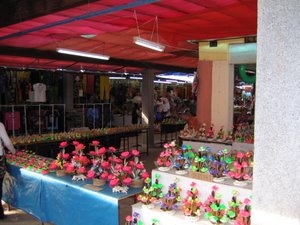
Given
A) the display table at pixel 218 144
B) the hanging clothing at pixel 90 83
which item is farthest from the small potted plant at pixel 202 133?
the hanging clothing at pixel 90 83

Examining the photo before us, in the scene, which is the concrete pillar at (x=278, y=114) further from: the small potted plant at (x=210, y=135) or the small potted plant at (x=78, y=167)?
the small potted plant at (x=210, y=135)

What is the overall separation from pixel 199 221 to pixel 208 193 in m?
0.37

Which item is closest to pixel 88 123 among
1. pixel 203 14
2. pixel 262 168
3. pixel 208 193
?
pixel 203 14

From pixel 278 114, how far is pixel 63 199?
3.06 m

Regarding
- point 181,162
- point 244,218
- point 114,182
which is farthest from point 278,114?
point 114,182

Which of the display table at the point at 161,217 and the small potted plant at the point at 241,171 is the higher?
the small potted plant at the point at 241,171

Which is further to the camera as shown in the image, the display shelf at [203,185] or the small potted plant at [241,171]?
the small potted plant at [241,171]

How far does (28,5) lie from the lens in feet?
15.3

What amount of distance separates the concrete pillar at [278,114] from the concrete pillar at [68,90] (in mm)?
11443

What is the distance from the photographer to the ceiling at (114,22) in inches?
157

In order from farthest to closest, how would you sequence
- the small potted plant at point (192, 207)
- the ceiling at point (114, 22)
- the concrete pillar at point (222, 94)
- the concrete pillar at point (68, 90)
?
the concrete pillar at point (68, 90) → the concrete pillar at point (222, 94) → the ceiling at point (114, 22) → the small potted plant at point (192, 207)

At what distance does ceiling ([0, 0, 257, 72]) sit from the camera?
157 inches

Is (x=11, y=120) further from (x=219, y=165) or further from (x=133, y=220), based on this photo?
(x=219, y=165)

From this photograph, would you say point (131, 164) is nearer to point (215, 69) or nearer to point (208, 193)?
point (208, 193)
